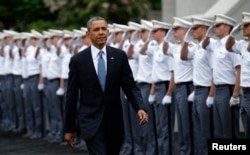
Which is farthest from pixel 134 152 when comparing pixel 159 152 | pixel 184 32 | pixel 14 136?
pixel 14 136

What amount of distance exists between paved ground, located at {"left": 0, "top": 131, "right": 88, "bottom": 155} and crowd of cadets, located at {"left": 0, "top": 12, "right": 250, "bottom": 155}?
0.44m

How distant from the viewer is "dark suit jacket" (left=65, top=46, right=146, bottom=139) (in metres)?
10.7

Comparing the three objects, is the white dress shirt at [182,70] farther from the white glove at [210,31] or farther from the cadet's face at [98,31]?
the cadet's face at [98,31]

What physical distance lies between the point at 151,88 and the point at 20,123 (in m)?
Answer: 7.05

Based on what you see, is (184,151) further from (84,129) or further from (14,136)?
(14,136)

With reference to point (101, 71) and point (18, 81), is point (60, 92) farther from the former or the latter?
point (101, 71)

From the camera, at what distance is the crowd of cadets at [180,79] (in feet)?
43.8

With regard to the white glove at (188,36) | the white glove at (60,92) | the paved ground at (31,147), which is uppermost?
the white glove at (188,36)

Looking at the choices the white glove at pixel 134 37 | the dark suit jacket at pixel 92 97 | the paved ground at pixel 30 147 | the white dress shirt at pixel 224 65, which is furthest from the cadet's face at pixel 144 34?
the dark suit jacket at pixel 92 97

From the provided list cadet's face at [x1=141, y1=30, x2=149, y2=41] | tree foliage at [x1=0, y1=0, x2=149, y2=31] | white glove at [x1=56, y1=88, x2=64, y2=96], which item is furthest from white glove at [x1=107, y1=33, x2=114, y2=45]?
tree foliage at [x1=0, y1=0, x2=149, y2=31]

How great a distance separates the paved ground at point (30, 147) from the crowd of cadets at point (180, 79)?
0.44m

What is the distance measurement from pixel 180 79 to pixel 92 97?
150 inches

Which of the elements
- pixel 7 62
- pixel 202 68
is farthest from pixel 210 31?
pixel 7 62

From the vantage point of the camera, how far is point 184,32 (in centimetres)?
1454
